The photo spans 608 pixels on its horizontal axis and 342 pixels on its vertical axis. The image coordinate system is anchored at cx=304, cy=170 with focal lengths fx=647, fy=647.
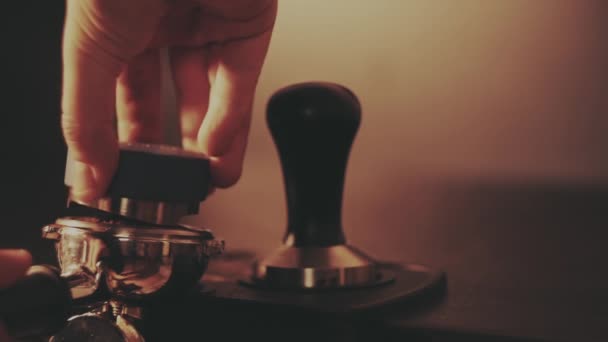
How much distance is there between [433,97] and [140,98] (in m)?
0.28

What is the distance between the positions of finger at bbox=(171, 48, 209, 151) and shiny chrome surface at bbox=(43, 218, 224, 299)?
0.12 m

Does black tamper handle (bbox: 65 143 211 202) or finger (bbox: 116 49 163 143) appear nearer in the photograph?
black tamper handle (bbox: 65 143 211 202)

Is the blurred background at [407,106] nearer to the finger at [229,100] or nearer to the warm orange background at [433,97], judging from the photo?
the warm orange background at [433,97]

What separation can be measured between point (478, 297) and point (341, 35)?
1.01 feet

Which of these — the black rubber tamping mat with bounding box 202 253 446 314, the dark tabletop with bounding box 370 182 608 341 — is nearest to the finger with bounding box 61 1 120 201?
the black rubber tamping mat with bounding box 202 253 446 314

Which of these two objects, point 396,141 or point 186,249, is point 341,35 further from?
point 186,249

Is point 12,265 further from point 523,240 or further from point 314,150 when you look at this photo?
point 523,240

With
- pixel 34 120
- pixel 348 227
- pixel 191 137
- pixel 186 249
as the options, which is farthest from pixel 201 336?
pixel 34 120

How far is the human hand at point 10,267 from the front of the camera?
0.27m

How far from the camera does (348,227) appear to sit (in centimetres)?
65

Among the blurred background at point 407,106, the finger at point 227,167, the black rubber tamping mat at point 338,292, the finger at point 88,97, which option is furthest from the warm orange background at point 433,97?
the finger at point 88,97

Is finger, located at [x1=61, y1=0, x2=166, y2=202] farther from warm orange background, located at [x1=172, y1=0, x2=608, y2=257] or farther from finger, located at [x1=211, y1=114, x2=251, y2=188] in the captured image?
warm orange background, located at [x1=172, y1=0, x2=608, y2=257]

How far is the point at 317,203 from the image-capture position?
48cm

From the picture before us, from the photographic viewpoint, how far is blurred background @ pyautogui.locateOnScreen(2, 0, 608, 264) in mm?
578
